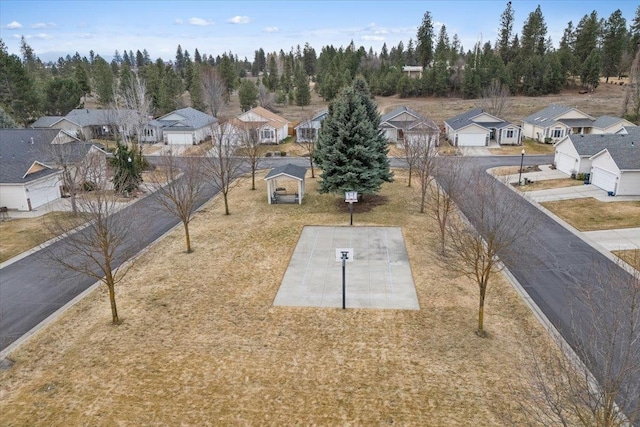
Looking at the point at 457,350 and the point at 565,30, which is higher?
the point at 565,30

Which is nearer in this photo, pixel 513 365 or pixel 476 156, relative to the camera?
pixel 513 365

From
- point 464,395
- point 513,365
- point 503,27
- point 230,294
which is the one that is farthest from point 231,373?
point 503,27

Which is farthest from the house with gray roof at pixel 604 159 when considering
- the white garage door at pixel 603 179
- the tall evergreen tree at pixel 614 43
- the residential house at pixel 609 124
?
the tall evergreen tree at pixel 614 43

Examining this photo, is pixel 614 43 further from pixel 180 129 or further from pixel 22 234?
pixel 22 234

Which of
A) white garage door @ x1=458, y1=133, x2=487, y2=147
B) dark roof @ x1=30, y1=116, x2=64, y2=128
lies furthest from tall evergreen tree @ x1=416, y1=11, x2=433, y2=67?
dark roof @ x1=30, y1=116, x2=64, y2=128

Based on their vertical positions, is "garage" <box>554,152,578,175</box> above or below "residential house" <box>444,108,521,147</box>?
below

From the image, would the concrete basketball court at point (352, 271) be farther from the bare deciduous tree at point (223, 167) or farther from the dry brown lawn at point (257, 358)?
the bare deciduous tree at point (223, 167)

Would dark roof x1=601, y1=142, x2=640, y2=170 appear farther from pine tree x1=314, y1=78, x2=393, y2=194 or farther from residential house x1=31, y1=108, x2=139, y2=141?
residential house x1=31, y1=108, x2=139, y2=141

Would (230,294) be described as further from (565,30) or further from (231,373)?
(565,30)
